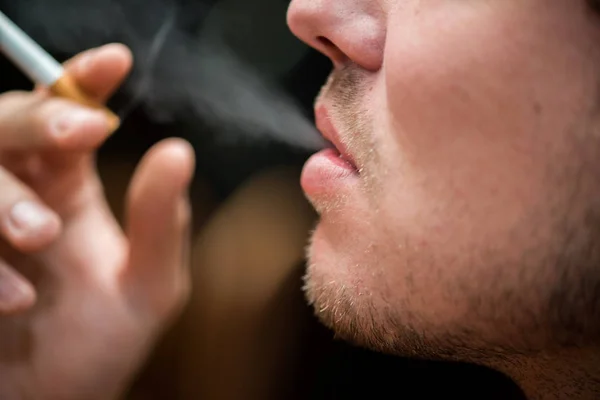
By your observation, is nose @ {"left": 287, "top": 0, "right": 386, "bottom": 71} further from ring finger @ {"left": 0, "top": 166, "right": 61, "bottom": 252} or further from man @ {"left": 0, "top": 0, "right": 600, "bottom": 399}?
ring finger @ {"left": 0, "top": 166, "right": 61, "bottom": 252}

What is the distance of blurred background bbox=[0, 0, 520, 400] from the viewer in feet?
4.40

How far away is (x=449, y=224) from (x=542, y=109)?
0.17m

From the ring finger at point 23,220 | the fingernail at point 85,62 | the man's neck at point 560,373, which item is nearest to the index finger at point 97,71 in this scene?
the fingernail at point 85,62

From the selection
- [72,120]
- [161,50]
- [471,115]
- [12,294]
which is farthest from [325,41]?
[161,50]

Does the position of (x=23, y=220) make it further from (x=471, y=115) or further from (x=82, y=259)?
(x=471, y=115)

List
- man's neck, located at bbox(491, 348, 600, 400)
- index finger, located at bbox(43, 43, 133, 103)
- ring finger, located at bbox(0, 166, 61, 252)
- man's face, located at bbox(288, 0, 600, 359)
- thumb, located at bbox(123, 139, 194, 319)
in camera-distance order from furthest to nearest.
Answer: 1. thumb, located at bbox(123, 139, 194, 319)
2. index finger, located at bbox(43, 43, 133, 103)
3. ring finger, located at bbox(0, 166, 61, 252)
4. man's neck, located at bbox(491, 348, 600, 400)
5. man's face, located at bbox(288, 0, 600, 359)

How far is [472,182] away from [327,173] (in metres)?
0.23

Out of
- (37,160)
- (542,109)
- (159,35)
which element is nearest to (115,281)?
(37,160)

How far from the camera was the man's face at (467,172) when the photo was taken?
591 millimetres

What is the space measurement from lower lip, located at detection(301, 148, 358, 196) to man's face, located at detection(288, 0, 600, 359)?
0.4 inches

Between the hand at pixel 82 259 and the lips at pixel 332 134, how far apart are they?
1.16 feet

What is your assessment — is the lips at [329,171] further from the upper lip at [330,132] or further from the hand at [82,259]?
the hand at [82,259]

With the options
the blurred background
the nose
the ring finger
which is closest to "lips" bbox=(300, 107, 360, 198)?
the nose

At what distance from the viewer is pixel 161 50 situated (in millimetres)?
1399
